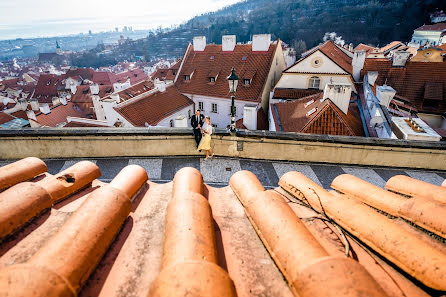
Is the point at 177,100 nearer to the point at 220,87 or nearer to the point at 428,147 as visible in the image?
the point at 220,87

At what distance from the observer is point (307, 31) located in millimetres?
105938

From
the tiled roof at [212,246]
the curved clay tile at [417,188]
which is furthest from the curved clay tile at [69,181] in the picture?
the curved clay tile at [417,188]

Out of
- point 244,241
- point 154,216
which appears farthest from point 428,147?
point 154,216

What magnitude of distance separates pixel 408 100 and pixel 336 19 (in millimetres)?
105999

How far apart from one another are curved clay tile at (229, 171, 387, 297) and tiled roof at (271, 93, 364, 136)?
11.3 meters

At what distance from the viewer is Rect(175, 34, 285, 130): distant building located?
2408cm

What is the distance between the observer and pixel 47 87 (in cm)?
6391

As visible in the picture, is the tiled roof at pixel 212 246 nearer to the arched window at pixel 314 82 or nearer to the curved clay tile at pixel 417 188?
the curved clay tile at pixel 417 188

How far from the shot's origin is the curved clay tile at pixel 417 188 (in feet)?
11.2

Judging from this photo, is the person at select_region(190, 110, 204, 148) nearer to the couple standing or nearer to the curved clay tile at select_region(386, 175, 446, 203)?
the couple standing

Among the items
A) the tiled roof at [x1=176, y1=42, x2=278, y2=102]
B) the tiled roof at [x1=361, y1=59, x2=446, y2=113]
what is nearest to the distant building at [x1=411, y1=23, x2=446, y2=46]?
the tiled roof at [x1=361, y1=59, x2=446, y2=113]

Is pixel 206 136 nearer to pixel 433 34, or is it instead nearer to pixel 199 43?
pixel 199 43

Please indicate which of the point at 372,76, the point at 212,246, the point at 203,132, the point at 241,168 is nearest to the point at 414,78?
the point at 372,76

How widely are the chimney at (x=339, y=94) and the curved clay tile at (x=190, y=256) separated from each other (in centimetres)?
1355
